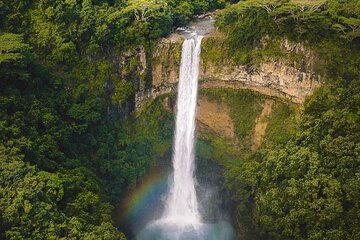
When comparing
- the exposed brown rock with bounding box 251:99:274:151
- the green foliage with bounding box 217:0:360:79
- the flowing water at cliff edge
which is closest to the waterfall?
the flowing water at cliff edge

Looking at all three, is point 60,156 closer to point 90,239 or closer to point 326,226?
point 90,239

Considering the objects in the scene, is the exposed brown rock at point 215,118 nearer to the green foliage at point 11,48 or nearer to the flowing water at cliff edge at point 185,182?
the flowing water at cliff edge at point 185,182

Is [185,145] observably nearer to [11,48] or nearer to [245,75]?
[245,75]

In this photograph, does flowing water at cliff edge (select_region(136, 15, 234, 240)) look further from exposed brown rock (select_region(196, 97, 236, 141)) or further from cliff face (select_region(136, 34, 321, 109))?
cliff face (select_region(136, 34, 321, 109))

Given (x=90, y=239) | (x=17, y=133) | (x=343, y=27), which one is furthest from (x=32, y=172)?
(x=343, y=27)

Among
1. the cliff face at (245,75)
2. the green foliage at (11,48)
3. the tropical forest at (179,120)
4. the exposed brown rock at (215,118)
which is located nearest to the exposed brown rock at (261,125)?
the tropical forest at (179,120)

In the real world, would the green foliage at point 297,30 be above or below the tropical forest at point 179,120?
above
